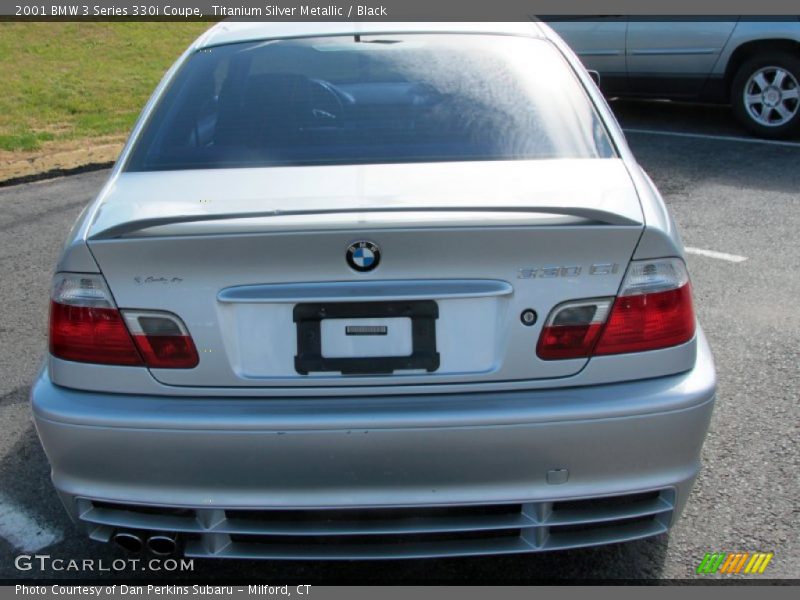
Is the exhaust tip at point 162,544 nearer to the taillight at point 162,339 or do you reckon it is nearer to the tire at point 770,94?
the taillight at point 162,339

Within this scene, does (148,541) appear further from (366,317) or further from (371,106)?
(371,106)

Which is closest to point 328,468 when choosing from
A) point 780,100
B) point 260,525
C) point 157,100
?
point 260,525

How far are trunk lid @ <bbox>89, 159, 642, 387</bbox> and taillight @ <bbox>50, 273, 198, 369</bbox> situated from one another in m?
0.03

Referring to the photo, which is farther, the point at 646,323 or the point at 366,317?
the point at 646,323

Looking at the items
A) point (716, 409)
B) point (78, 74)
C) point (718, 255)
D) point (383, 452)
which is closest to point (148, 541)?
point (383, 452)

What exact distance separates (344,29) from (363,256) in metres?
1.65

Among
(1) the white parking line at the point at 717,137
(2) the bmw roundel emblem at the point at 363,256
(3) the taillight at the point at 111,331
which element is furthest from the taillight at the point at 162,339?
(1) the white parking line at the point at 717,137

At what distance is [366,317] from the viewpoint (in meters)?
2.41

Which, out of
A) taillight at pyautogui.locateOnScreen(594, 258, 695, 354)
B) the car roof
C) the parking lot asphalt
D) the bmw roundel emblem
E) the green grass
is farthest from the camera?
the green grass

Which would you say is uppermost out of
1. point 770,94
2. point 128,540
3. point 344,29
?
point 344,29

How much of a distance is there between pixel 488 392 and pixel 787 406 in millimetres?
2028

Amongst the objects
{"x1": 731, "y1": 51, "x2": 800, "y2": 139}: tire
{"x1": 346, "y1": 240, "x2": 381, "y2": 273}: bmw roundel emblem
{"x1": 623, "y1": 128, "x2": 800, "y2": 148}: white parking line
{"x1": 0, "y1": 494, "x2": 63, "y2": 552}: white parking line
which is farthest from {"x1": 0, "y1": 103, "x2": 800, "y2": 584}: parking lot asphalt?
{"x1": 346, "y1": 240, "x2": 381, "y2": 273}: bmw roundel emblem

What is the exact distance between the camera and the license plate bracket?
94.7 inches

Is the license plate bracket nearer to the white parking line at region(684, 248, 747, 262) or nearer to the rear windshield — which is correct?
the rear windshield
